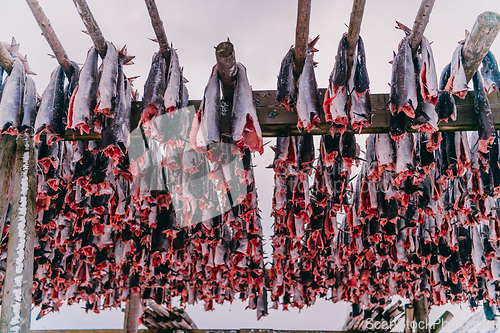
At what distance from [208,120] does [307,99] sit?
2.82 ft

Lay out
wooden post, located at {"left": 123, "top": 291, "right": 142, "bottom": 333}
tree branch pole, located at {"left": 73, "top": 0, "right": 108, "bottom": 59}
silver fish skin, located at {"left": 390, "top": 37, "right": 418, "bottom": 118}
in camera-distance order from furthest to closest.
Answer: wooden post, located at {"left": 123, "top": 291, "right": 142, "bottom": 333}, silver fish skin, located at {"left": 390, "top": 37, "right": 418, "bottom": 118}, tree branch pole, located at {"left": 73, "top": 0, "right": 108, "bottom": 59}

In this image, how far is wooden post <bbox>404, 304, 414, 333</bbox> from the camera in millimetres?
10198

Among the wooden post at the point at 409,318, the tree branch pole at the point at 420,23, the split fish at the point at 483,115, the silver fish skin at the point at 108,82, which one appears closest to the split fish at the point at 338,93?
the tree branch pole at the point at 420,23

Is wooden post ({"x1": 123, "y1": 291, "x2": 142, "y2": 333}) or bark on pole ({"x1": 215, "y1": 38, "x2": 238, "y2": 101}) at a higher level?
bark on pole ({"x1": 215, "y1": 38, "x2": 238, "y2": 101})

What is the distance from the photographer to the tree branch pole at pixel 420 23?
3053mm

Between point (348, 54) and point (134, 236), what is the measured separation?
14.8ft

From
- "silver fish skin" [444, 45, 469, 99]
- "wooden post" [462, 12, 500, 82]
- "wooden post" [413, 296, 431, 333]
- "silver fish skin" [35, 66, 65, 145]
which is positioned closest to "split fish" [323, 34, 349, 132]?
"silver fish skin" [444, 45, 469, 99]

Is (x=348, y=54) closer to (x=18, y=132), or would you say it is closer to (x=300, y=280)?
(x=18, y=132)

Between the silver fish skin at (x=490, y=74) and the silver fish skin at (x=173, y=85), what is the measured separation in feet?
9.43

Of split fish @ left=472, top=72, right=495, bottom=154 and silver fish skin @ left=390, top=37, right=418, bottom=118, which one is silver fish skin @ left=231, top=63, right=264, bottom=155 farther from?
split fish @ left=472, top=72, right=495, bottom=154

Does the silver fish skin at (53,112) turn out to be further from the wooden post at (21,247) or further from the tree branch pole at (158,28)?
the tree branch pole at (158,28)

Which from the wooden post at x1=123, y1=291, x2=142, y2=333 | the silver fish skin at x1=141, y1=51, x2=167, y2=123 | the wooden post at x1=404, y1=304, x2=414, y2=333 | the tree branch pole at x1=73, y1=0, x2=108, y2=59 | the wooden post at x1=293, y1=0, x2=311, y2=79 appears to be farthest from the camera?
the wooden post at x1=404, y1=304, x2=414, y2=333

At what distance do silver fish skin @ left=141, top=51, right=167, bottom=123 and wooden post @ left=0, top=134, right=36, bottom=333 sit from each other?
130 centimetres

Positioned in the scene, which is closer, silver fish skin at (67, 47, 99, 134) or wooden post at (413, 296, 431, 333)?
silver fish skin at (67, 47, 99, 134)
